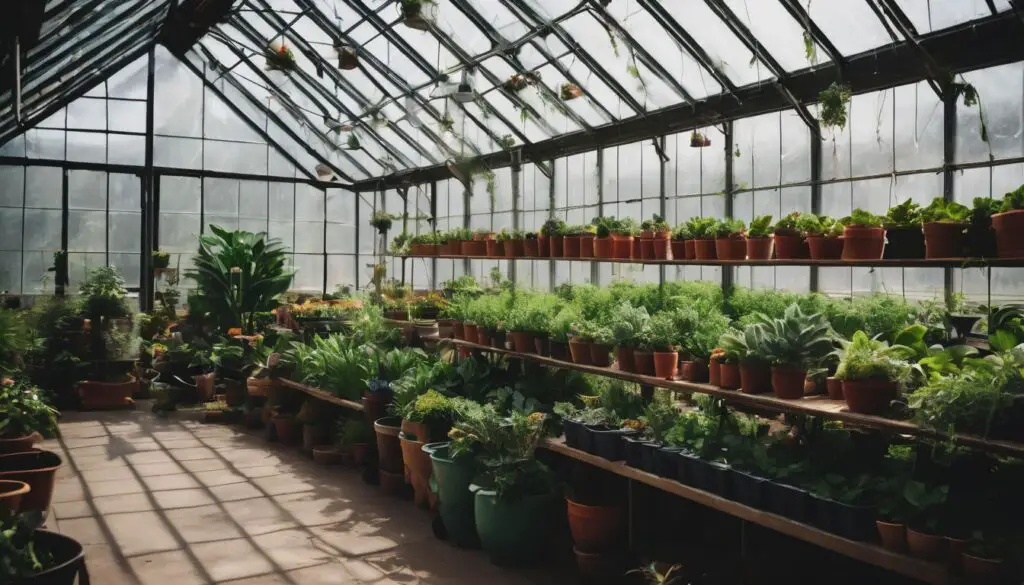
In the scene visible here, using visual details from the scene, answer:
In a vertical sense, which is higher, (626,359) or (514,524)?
(626,359)

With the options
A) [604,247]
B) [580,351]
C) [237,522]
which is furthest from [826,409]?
[237,522]

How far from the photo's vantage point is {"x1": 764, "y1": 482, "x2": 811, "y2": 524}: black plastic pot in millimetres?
3174

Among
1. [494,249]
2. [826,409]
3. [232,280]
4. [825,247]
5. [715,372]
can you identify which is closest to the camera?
[826,409]

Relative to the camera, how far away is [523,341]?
5.30 meters

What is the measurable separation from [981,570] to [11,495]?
3.79m

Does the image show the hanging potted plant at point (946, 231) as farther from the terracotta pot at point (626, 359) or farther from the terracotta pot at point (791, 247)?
the terracotta pot at point (626, 359)

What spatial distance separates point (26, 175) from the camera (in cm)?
1370

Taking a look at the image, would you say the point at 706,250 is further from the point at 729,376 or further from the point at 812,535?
the point at 812,535

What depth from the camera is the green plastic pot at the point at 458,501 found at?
4.75 metres

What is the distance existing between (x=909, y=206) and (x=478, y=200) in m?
10.0

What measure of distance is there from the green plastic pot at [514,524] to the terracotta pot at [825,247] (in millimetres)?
1900

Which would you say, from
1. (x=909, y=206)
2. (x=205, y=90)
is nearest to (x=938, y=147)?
(x=909, y=206)

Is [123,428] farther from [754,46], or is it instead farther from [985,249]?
[985,249]

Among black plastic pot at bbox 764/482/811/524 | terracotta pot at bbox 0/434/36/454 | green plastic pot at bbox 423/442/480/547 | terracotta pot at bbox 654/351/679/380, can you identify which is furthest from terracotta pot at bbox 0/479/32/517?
black plastic pot at bbox 764/482/811/524
